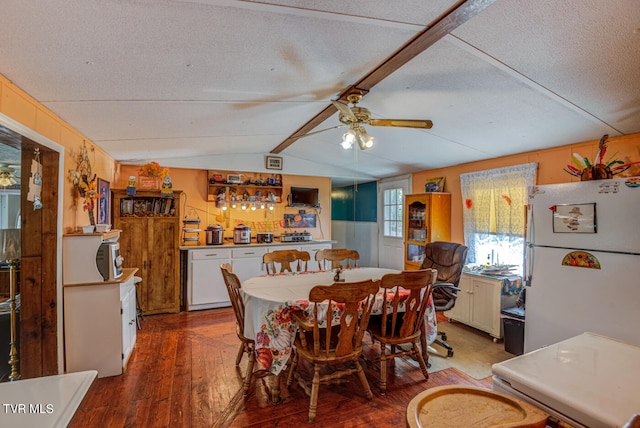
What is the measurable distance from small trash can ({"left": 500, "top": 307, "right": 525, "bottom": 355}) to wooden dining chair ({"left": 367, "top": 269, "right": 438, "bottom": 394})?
107cm

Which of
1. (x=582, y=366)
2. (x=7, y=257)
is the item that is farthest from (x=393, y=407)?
(x=7, y=257)

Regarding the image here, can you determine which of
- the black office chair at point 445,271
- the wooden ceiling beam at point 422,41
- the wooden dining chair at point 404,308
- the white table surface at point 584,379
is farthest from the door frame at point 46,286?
the black office chair at point 445,271

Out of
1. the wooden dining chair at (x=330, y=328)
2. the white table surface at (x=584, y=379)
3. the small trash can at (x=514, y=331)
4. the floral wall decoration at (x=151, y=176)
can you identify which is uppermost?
the floral wall decoration at (x=151, y=176)

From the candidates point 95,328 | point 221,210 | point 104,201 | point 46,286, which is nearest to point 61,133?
point 46,286

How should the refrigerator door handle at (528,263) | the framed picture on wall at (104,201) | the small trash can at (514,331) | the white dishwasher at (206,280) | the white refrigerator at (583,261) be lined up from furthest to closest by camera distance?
1. the white dishwasher at (206,280)
2. the framed picture on wall at (104,201)
3. the small trash can at (514,331)
4. the refrigerator door handle at (528,263)
5. the white refrigerator at (583,261)

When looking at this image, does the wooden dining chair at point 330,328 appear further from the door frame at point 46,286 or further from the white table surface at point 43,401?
the door frame at point 46,286

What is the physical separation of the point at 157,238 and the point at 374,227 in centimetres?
403

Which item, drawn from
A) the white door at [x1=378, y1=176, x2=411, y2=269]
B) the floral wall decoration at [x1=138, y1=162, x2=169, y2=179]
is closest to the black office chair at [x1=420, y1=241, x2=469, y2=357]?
the white door at [x1=378, y1=176, x2=411, y2=269]

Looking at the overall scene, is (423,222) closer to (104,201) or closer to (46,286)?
(104,201)

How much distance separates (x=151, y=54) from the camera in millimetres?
1745

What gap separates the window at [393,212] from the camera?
19.2 feet

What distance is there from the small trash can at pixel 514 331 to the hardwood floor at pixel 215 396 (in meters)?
0.72

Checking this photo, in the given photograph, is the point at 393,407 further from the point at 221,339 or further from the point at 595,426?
the point at 221,339

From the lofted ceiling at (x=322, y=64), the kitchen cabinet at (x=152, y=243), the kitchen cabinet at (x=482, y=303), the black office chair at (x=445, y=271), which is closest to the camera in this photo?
the lofted ceiling at (x=322, y=64)
